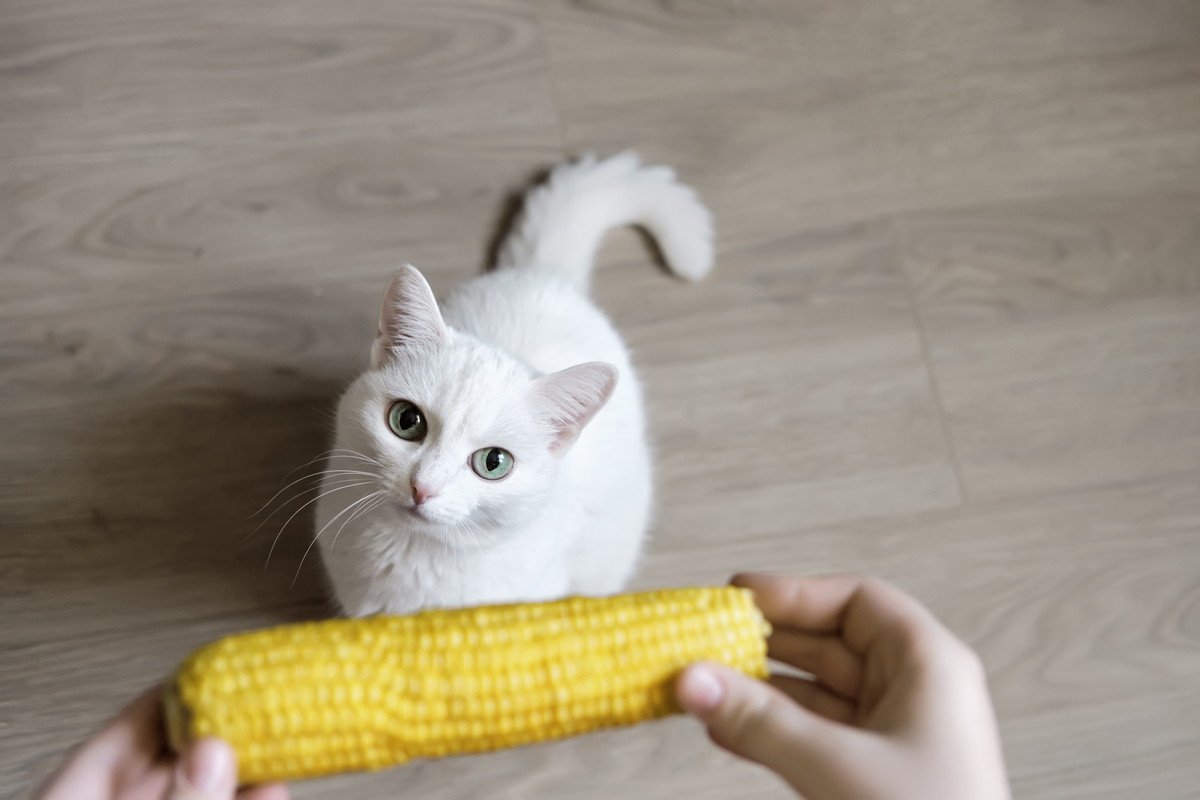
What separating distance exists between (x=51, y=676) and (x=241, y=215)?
1107 millimetres

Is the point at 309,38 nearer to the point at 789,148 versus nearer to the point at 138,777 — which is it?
the point at 789,148

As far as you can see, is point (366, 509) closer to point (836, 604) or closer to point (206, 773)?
point (206, 773)

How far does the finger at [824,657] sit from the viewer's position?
49.2 inches

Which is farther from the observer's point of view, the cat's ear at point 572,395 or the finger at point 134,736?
the cat's ear at point 572,395

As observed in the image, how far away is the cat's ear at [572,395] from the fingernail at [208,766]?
0.66m

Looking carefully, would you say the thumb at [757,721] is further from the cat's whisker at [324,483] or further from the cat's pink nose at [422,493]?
the cat's whisker at [324,483]

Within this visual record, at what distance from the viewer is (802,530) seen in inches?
80.7

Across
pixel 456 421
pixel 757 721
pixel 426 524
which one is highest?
pixel 456 421

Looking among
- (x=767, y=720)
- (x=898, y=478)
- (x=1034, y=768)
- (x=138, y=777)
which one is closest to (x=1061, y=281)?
(x=898, y=478)

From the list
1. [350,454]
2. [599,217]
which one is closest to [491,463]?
[350,454]

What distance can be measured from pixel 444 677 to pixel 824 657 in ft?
1.85

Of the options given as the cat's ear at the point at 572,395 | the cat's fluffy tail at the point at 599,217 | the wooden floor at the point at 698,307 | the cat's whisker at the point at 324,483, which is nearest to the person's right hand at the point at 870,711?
the cat's ear at the point at 572,395

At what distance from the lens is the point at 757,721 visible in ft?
3.36

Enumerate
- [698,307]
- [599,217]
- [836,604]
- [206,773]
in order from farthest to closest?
[698,307] → [599,217] → [836,604] → [206,773]
